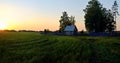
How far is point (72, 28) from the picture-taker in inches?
4405

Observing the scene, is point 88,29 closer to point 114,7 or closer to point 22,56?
point 114,7

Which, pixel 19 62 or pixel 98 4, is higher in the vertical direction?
pixel 98 4

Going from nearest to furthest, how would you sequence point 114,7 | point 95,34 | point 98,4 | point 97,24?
point 95,34, point 97,24, point 98,4, point 114,7

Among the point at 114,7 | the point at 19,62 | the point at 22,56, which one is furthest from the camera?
the point at 114,7

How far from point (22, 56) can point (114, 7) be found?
10506cm

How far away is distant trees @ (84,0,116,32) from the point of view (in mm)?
102562

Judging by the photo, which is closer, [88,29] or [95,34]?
[95,34]

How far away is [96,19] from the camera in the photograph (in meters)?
103

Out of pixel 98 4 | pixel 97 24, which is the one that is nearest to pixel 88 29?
pixel 97 24

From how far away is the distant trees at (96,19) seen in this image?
102562 mm

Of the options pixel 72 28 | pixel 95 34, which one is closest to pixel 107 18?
pixel 72 28

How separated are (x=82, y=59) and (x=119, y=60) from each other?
4.02 meters

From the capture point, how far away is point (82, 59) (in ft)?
83.0

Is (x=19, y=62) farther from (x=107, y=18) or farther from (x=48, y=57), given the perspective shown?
(x=107, y=18)
